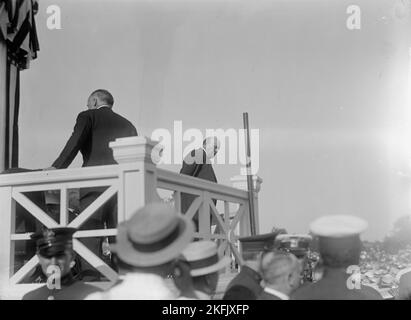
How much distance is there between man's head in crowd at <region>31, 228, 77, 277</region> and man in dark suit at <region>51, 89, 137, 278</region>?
2.41ft

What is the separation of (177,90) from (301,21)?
0.70 meters

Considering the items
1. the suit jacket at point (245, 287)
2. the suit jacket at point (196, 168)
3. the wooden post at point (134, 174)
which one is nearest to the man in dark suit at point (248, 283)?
the suit jacket at point (245, 287)

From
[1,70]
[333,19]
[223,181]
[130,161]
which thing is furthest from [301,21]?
[1,70]

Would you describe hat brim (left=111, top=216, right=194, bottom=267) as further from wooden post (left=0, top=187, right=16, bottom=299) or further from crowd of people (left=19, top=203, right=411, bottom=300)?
wooden post (left=0, top=187, right=16, bottom=299)

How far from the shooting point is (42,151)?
11.1 feet

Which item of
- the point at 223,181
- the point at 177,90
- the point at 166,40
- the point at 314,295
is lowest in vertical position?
the point at 314,295

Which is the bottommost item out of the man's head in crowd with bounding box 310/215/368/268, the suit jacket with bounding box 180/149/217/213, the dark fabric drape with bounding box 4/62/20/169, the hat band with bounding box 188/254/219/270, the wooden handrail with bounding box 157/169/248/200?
the hat band with bounding box 188/254/219/270

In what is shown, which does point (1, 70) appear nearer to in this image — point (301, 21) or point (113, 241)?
point (113, 241)

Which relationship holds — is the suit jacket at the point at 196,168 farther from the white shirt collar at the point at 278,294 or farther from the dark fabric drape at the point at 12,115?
the white shirt collar at the point at 278,294

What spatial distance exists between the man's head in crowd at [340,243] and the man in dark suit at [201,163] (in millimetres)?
1108

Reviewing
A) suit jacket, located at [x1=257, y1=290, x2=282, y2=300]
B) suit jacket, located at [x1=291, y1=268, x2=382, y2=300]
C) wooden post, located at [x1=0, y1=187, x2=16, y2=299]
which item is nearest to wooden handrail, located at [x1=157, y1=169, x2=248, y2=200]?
wooden post, located at [x1=0, y1=187, x2=16, y2=299]

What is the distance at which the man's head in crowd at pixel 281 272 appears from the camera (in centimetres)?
246

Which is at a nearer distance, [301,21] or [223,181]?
[301,21]

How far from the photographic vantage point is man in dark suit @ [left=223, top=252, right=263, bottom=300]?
8.27 feet
